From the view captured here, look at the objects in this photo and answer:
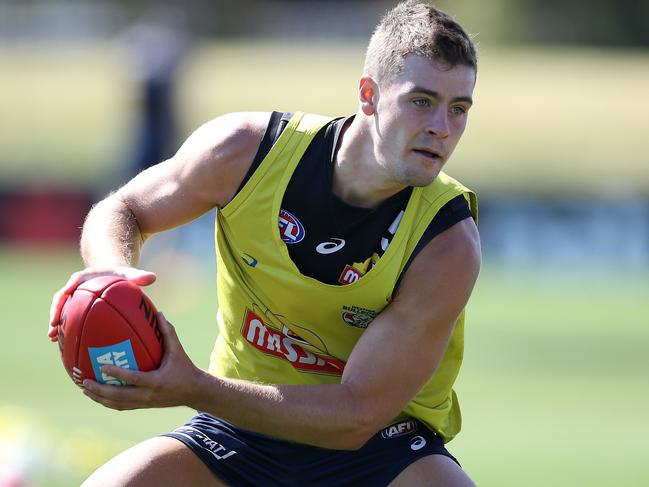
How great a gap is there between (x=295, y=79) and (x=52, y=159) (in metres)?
8.42

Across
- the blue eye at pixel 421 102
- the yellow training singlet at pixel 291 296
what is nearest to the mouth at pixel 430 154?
the blue eye at pixel 421 102

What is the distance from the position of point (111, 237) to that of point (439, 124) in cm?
143

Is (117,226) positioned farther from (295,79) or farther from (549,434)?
(295,79)

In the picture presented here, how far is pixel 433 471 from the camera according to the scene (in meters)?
5.34

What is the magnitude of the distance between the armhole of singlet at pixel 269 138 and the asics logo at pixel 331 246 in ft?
1.36

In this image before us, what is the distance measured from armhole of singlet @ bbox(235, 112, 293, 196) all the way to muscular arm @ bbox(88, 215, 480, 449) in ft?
2.58

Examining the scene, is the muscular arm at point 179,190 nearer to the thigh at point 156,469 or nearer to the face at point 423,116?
the face at point 423,116

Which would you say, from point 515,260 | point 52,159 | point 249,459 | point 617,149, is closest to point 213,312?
point 515,260

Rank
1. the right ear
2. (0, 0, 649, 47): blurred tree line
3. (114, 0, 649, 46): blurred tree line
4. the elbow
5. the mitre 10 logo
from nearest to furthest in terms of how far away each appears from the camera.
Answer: the elbow
the right ear
the mitre 10 logo
(114, 0, 649, 46): blurred tree line
(0, 0, 649, 47): blurred tree line

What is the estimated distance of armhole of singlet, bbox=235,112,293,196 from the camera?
212 inches

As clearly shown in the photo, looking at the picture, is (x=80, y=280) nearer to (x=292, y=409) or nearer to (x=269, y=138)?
(x=292, y=409)

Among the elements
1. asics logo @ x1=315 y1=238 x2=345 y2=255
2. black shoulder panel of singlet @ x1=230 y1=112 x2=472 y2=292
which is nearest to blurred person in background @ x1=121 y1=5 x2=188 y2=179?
black shoulder panel of singlet @ x1=230 y1=112 x2=472 y2=292

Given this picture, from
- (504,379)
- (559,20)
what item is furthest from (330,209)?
(559,20)

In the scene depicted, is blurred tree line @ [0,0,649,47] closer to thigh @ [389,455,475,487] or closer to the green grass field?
the green grass field
